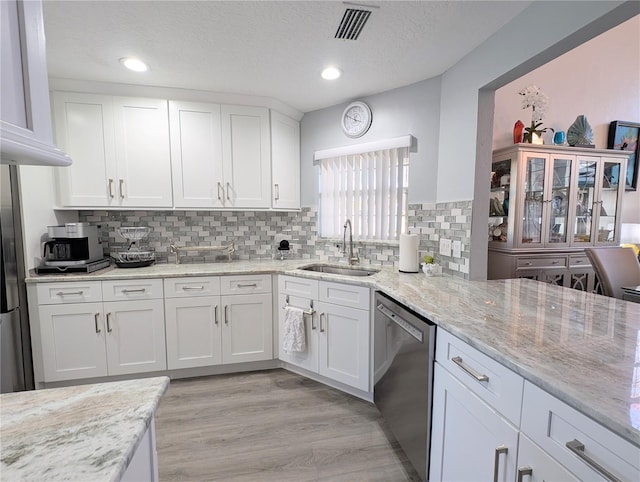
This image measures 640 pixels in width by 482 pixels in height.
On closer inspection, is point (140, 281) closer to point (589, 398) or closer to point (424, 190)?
point (424, 190)

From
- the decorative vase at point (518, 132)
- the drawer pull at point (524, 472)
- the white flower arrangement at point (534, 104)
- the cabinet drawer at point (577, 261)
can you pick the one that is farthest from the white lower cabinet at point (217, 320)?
the cabinet drawer at point (577, 261)

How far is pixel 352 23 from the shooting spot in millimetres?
1661

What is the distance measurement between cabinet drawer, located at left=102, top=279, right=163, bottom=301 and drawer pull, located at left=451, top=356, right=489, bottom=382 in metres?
2.17

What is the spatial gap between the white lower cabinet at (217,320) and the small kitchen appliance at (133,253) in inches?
17.5

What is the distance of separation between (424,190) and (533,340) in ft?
5.17

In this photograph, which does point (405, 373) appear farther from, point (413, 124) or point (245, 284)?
point (413, 124)

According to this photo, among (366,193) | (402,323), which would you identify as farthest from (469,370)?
(366,193)

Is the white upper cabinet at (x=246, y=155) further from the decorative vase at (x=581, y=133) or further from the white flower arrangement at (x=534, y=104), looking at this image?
the decorative vase at (x=581, y=133)

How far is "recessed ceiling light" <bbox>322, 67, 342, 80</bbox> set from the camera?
2189 millimetres

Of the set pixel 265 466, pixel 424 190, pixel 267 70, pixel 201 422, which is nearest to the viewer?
pixel 265 466

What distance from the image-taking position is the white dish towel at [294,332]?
7.88 ft

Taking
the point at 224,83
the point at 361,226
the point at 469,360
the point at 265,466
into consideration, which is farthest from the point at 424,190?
the point at 265,466

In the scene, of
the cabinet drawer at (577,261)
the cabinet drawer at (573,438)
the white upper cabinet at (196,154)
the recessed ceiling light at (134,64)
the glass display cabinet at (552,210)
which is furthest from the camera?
the cabinet drawer at (577,261)

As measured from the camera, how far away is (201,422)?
6.55 ft
